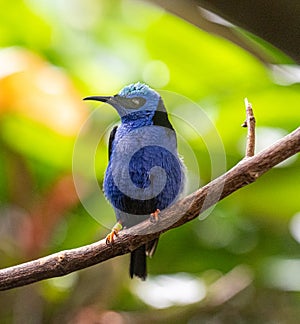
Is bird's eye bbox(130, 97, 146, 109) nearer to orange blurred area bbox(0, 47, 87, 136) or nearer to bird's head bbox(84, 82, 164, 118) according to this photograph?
bird's head bbox(84, 82, 164, 118)

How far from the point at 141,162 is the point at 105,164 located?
448 millimetres

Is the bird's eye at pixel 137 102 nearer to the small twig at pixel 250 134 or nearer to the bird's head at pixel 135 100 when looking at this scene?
the bird's head at pixel 135 100

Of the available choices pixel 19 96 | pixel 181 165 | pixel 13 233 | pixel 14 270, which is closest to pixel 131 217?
pixel 181 165

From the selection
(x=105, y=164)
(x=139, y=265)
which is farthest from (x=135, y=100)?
(x=105, y=164)

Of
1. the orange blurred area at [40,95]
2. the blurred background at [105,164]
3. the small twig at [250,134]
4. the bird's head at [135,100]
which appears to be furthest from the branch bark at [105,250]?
the orange blurred area at [40,95]

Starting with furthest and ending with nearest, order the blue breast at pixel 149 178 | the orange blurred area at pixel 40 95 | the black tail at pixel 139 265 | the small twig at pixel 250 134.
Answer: the orange blurred area at pixel 40 95 → the black tail at pixel 139 265 → the blue breast at pixel 149 178 → the small twig at pixel 250 134

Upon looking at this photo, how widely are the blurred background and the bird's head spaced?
0.29 meters

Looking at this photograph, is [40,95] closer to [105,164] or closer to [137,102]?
[105,164]

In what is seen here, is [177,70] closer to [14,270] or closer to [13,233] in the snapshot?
[13,233]

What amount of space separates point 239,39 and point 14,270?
35 cm

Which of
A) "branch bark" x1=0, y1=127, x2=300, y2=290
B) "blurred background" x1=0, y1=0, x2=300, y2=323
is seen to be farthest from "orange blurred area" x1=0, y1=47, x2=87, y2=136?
"branch bark" x1=0, y1=127, x2=300, y2=290

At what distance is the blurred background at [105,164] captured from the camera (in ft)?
4.23

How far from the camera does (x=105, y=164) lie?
1323 mm

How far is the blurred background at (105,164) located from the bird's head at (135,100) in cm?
29
